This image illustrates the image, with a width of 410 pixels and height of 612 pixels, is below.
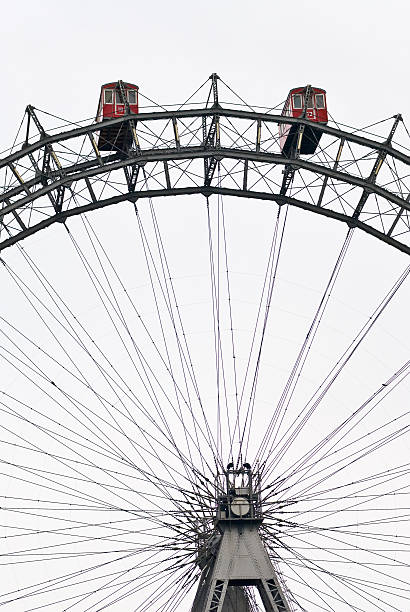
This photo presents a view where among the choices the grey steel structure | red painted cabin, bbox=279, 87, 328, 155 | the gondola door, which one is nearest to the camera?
the grey steel structure

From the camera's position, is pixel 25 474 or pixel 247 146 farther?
pixel 25 474

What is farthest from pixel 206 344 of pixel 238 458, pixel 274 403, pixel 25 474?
pixel 238 458

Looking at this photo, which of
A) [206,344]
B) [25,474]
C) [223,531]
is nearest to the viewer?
[223,531]

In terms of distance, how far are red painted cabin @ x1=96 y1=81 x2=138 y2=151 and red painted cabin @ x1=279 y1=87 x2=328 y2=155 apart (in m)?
4.23

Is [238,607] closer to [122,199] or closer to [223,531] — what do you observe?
[223,531]

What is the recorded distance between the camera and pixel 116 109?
2755 cm

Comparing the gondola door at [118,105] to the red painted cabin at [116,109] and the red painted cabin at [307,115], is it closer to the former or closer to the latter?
the red painted cabin at [116,109]

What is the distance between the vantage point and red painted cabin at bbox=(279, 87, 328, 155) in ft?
90.9

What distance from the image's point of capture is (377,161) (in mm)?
27188

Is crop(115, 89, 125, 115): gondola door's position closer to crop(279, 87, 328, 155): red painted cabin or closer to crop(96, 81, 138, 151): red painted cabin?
crop(96, 81, 138, 151): red painted cabin

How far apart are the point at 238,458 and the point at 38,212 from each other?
8.74 meters

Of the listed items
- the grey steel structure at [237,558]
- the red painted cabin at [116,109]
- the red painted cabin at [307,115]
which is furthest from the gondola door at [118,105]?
the grey steel structure at [237,558]

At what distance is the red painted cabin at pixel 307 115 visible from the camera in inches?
1091

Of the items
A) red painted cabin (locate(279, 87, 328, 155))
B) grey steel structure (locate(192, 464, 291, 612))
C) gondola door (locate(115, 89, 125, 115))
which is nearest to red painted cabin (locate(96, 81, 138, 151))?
gondola door (locate(115, 89, 125, 115))
